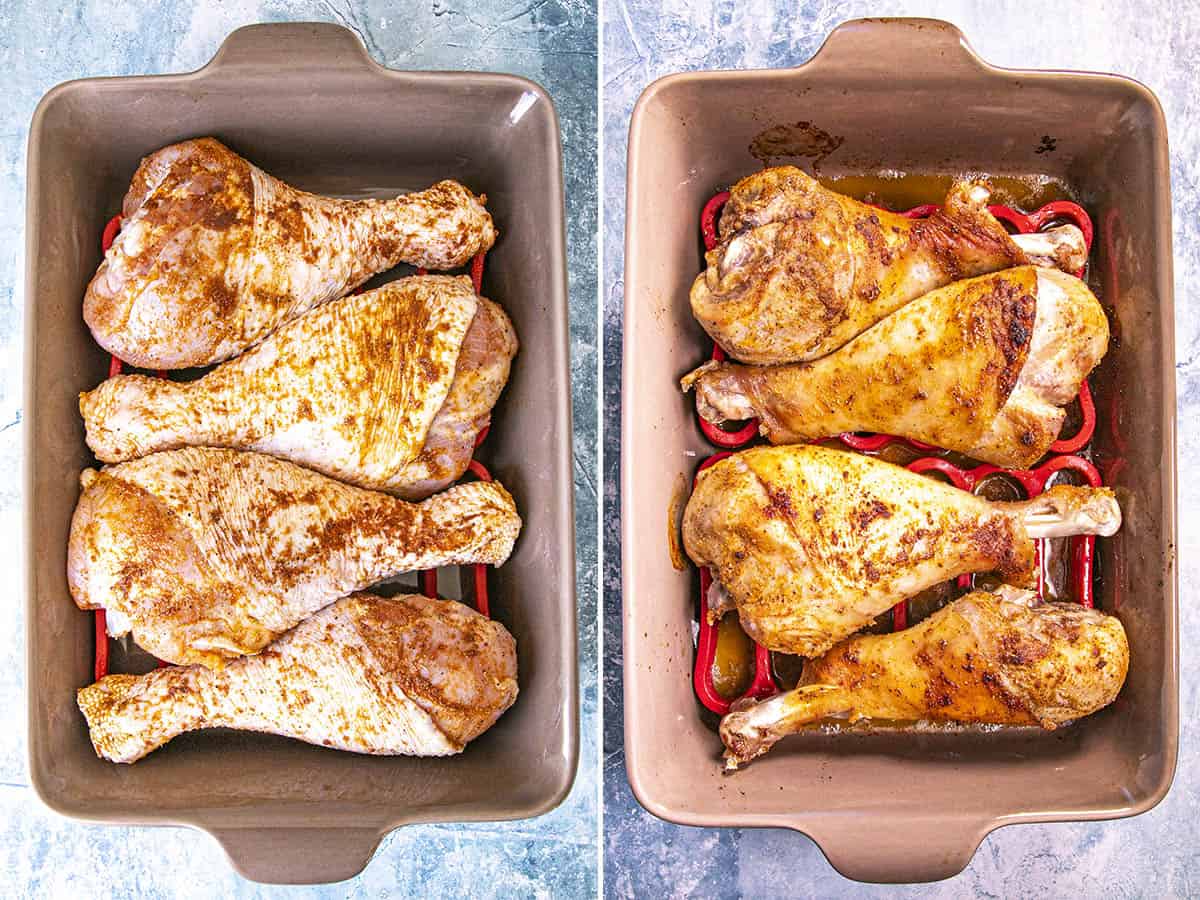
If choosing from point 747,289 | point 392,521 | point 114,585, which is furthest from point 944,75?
point 114,585

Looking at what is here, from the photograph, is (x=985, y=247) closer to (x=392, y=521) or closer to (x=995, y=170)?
(x=995, y=170)

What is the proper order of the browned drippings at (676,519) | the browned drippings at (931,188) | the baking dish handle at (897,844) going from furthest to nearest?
the browned drippings at (931,188), the browned drippings at (676,519), the baking dish handle at (897,844)

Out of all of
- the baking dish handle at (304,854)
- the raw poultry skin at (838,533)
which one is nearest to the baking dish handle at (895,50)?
the raw poultry skin at (838,533)

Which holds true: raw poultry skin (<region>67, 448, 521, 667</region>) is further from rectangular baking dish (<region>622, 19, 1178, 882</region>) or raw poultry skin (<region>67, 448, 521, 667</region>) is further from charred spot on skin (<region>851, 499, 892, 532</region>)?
charred spot on skin (<region>851, 499, 892, 532</region>)

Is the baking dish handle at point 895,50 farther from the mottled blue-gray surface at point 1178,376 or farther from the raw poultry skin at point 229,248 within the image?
the raw poultry skin at point 229,248

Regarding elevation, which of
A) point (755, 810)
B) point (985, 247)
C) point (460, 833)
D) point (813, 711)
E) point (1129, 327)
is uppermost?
point (985, 247)

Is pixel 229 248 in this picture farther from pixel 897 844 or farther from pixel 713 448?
pixel 897 844
